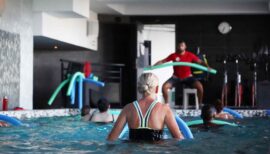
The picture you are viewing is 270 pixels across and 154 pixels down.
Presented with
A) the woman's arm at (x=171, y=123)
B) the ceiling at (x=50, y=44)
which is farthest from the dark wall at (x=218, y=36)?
the woman's arm at (x=171, y=123)

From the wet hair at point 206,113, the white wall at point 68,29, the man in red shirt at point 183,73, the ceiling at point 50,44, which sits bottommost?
the wet hair at point 206,113

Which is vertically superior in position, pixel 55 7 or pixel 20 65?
pixel 55 7

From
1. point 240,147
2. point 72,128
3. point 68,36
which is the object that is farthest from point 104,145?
point 68,36

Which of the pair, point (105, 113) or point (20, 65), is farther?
point (20, 65)

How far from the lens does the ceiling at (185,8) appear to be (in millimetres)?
19938

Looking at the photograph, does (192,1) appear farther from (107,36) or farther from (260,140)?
(260,140)

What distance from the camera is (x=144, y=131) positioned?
19.9ft

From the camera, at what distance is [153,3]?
1997 centimetres

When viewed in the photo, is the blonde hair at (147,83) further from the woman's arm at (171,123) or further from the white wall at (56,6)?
the white wall at (56,6)

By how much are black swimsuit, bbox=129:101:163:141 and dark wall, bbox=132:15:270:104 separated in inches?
588

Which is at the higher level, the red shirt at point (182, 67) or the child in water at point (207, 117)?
the red shirt at point (182, 67)

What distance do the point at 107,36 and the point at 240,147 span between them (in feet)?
49.0

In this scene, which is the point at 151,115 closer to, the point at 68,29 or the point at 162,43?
the point at 68,29

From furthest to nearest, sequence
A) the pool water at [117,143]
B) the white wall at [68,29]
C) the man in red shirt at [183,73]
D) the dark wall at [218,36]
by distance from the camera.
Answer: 1. the dark wall at [218,36]
2. the white wall at [68,29]
3. the man in red shirt at [183,73]
4. the pool water at [117,143]
